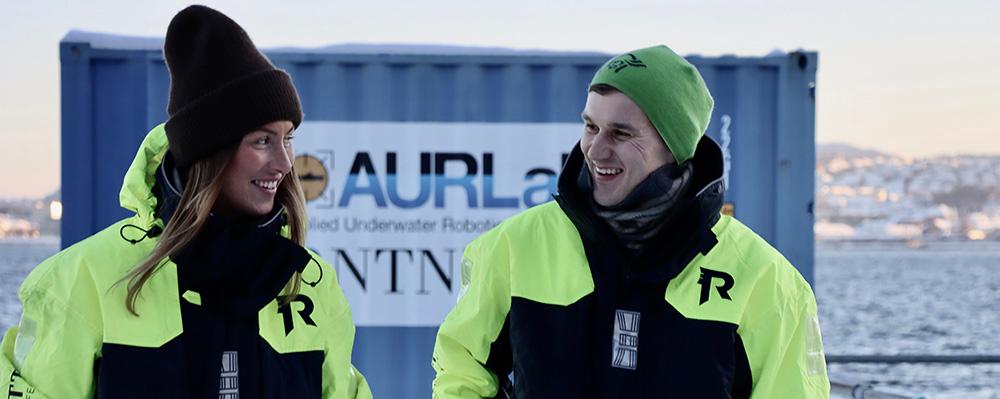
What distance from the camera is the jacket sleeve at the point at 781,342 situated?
2129mm

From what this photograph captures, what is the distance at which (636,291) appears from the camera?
217 cm

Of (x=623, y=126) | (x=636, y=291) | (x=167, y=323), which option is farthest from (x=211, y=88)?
(x=636, y=291)

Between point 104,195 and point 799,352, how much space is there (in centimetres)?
426

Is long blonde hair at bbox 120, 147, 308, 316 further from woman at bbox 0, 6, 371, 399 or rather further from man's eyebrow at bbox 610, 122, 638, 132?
man's eyebrow at bbox 610, 122, 638, 132

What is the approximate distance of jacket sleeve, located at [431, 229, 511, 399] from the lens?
2164 mm

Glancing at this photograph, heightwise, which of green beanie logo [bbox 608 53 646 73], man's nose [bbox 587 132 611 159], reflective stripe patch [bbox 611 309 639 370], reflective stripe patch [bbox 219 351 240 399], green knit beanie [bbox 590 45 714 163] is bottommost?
reflective stripe patch [bbox 219 351 240 399]

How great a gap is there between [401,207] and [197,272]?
339cm

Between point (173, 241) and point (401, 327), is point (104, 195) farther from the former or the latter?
point (173, 241)

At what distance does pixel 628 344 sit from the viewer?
2137 millimetres

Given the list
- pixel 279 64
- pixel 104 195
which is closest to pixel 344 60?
pixel 279 64

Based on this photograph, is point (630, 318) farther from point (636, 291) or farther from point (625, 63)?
point (625, 63)

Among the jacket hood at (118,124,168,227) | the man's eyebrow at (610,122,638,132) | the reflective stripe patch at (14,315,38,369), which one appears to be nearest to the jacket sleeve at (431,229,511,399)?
the man's eyebrow at (610,122,638,132)

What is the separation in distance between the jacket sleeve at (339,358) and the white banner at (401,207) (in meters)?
3.11

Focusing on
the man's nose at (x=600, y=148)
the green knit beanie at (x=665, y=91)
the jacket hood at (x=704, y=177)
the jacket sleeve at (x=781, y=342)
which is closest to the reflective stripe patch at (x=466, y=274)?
the jacket hood at (x=704, y=177)
